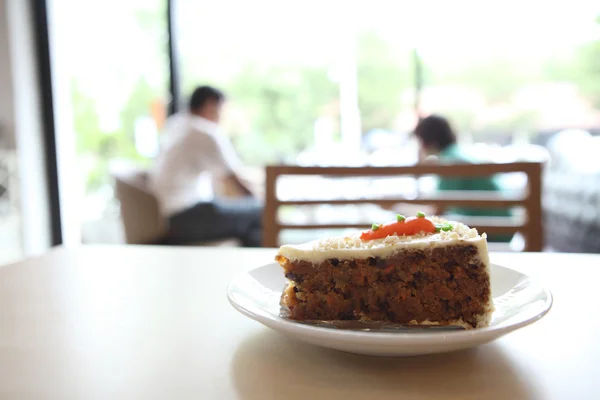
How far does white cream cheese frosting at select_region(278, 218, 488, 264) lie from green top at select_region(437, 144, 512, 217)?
1.57m

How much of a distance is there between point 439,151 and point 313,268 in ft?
6.48

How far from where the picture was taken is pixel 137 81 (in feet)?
12.1

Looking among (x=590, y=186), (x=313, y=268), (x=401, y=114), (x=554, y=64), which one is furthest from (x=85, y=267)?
(x=554, y=64)

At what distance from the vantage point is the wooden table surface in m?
0.45

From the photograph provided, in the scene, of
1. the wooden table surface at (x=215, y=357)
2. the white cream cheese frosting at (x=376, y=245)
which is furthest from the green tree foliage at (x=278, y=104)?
the white cream cheese frosting at (x=376, y=245)

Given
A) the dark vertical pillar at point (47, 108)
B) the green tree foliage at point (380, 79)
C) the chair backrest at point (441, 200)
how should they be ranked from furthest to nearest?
the green tree foliage at point (380, 79)
the dark vertical pillar at point (47, 108)
the chair backrest at point (441, 200)

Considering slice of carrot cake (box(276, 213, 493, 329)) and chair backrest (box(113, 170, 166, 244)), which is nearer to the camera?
slice of carrot cake (box(276, 213, 493, 329))

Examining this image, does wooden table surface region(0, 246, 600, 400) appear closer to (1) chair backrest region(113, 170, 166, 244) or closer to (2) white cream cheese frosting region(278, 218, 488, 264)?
(2) white cream cheese frosting region(278, 218, 488, 264)

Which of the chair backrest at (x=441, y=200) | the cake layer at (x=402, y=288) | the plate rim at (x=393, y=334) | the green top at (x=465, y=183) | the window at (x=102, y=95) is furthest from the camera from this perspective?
the window at (x=102, y=95)

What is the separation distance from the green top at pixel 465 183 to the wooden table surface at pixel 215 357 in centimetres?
141

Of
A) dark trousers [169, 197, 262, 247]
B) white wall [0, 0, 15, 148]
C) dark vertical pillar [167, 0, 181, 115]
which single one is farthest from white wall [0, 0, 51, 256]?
dark trousers [169, 197, 262, 247]

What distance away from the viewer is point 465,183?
219cm

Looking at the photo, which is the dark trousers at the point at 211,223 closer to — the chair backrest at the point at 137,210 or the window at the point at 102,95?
the chair backrest at the point at 137,210

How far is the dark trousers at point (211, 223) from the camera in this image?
9.04 feet
